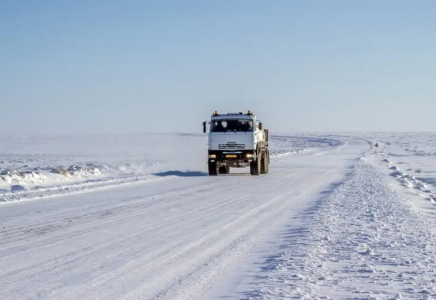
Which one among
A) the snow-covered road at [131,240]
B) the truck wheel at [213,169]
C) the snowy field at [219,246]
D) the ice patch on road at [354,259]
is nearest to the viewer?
the ice patch on road at [354,259]

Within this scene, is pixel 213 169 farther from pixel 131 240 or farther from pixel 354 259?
pixel 354 259

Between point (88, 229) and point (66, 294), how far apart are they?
5.35m

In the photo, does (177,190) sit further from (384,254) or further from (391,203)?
(384,254)

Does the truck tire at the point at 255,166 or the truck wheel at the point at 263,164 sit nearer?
the truck tire at the point at 255,166

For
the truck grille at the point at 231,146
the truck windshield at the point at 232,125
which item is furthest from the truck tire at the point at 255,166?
the truck windshield at the point at 232,125

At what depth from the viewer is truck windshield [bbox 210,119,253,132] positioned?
1174 inches

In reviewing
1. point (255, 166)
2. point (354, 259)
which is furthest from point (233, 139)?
point (354, 259)

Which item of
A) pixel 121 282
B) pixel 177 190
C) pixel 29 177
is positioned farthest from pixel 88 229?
pixel 29 177

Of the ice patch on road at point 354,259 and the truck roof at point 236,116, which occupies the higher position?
the truck roof at point 236,116

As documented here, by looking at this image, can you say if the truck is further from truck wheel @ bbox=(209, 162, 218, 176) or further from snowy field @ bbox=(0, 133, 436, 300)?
snowy field @ bbox=(0, 133, 436, 300)

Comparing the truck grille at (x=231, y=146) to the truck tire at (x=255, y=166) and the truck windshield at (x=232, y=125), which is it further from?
the truck tire at (x=255, y=166)

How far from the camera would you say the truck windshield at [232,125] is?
29.8 meters

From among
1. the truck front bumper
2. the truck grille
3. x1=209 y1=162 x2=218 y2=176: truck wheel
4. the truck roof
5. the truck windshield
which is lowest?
x1=209 y1=162 x2=218 y2=176: truck wheel

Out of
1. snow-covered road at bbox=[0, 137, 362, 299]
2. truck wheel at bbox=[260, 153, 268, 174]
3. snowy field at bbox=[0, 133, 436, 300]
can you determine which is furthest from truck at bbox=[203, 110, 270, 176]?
snowy field at bbox=[0, 133, 436, 300]
